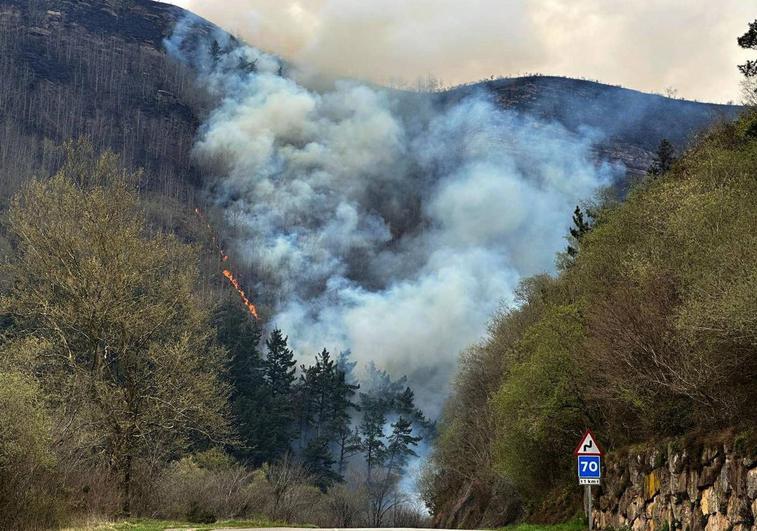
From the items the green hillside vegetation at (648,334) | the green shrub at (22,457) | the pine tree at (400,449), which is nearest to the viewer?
the green hillside vegetation at (648,334)

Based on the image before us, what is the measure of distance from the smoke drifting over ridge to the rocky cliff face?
269 feet

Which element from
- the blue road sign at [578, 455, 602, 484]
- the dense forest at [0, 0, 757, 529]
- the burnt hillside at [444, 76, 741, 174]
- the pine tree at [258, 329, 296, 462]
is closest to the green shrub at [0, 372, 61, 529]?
the dense forest at [0, 0, 757, 529]

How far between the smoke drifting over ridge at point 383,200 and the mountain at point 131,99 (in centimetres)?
571

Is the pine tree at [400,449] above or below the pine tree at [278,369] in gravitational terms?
below

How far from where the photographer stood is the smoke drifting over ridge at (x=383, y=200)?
117m

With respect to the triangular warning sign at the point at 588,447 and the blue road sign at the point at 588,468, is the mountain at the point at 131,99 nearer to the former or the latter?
the triangular warning sign at the point at 588,447

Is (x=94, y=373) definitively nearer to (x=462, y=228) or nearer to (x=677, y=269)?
(x=677, y=269)

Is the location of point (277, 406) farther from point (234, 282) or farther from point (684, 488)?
point (234, 282)

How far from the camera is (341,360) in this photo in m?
106

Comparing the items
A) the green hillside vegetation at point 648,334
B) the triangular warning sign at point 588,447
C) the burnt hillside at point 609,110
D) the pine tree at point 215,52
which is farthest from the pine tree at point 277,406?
the pine tree at point 215,52

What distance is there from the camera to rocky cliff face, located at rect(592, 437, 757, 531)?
15.4 metres

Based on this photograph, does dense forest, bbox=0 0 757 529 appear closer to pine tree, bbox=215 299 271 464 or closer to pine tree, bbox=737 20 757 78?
pine tree, bbox=737 20 757 78

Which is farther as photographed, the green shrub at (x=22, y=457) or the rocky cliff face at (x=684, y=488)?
the green shrub at (x=22, y=457)

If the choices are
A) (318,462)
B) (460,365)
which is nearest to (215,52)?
(318,462)
